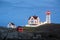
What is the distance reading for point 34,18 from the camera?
117ft

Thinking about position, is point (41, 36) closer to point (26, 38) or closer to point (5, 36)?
point (26, 38)

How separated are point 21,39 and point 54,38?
125cm

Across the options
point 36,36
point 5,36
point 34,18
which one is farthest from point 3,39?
point 34,18

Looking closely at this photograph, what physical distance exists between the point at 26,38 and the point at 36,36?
458 mm

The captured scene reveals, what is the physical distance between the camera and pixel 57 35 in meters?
7.64

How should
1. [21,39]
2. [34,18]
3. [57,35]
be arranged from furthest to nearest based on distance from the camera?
[34,18] → [57,35] → [21,39]

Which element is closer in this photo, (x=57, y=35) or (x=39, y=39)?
(x=39, y=39)

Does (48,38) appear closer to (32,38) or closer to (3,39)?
(32,38)

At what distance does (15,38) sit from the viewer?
23.4 ft

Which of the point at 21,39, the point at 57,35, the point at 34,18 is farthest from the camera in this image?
the point at 34,18

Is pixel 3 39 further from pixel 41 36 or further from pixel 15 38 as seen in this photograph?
pixel 41 36

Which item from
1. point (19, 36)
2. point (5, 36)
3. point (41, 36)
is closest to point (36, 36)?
point (41, 36)

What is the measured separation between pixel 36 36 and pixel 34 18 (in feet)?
92.3

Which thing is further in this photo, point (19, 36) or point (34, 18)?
point (34, 18)
